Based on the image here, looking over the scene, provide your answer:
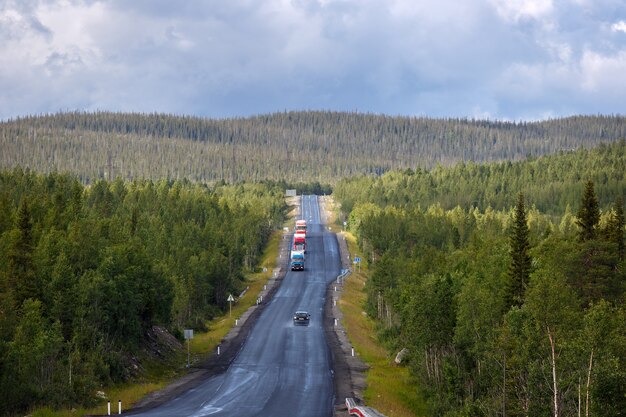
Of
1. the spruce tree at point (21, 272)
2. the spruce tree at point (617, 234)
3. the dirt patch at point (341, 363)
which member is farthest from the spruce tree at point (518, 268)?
the spruce tree at point (21, 272)

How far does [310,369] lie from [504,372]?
18.7m

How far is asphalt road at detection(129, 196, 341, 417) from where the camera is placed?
49312 millimetres

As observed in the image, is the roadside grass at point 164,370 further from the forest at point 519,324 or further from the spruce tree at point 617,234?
the spruce tree at point 617,234

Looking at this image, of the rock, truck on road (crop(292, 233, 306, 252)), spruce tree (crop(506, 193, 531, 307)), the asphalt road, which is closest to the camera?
the asphalt road

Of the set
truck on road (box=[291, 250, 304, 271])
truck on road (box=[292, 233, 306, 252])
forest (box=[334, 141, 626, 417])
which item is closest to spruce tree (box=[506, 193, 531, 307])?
forest (box=[334, 141, 626, 417])

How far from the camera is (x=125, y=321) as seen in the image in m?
65.4

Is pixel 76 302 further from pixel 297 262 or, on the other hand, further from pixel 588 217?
pixel 297 262

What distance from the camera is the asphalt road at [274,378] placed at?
49.3 metres

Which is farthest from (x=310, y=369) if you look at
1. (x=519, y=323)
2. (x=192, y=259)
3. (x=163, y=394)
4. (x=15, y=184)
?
(x=15, y=184)

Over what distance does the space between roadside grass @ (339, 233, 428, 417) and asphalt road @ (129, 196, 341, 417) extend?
3055 mm

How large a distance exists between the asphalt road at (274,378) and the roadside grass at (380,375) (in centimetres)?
305

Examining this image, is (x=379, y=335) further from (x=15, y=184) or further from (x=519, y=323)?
(x=15, y=184)

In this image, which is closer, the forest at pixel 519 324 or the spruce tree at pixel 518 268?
the forest at pixel 519 324

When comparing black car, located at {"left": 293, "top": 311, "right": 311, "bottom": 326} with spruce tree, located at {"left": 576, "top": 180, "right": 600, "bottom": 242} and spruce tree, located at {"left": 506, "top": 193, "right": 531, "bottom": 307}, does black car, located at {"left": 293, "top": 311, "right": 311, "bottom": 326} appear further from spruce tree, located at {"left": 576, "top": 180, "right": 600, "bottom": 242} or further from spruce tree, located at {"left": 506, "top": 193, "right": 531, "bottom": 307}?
spruce tree, located at {"left": 576, "top": 180, "right": 600, "bottom": 242}
